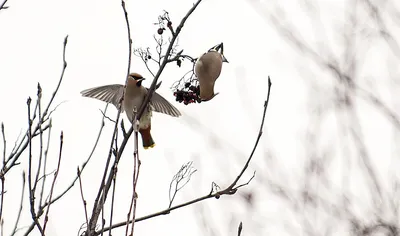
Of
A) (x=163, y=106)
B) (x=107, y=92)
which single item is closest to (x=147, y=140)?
(x=163, y=106)

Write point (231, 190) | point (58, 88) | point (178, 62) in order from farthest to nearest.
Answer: point (178, 62) < point (231, 190) < point (58, 88)

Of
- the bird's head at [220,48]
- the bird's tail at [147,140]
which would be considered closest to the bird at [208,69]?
the bird's head at [220,48]

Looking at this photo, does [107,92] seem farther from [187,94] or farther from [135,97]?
[187,94]

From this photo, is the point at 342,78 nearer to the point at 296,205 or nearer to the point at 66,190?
the point at 296,205

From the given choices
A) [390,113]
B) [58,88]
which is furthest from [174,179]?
[390,113]

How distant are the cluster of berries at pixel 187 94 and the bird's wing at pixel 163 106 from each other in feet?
2.61

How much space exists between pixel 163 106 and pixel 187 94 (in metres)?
0.89

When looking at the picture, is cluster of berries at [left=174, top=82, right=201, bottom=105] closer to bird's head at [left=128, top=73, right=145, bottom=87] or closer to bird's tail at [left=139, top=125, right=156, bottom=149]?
bird's head at [left=128, top=73, right=145, bottom=87]

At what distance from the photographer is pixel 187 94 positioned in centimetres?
325

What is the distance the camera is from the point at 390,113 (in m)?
2.91

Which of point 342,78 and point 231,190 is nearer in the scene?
point 231,190

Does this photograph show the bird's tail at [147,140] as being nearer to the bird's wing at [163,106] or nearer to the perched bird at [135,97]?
the perched bird at [135,97]

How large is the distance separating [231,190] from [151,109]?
164 cm

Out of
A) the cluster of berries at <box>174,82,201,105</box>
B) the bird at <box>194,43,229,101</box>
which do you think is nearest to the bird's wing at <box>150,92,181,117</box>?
the cluster of berries at <box>174,82,201,105</box>
